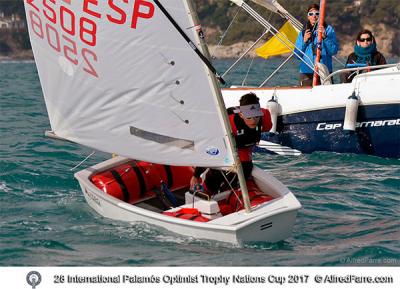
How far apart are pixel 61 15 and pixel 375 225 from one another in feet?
14.8

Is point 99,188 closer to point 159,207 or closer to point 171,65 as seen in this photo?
point 159,207

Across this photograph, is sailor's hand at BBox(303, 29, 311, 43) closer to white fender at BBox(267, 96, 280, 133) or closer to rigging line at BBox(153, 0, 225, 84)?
white fender at BBox(267, 96, 280, 133)

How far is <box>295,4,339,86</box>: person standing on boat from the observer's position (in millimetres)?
15297

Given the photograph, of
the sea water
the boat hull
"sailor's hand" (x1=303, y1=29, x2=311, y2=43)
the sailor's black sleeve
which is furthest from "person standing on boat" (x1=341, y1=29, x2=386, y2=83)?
the sailor's black sleeve

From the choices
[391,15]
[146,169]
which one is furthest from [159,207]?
[391,15]

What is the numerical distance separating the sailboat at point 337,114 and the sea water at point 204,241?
0.77 ft

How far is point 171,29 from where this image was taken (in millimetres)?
8914

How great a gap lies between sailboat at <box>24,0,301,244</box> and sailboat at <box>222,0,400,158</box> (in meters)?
4.36

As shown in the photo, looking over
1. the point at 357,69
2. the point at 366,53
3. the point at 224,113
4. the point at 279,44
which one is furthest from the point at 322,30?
the point at 224,113

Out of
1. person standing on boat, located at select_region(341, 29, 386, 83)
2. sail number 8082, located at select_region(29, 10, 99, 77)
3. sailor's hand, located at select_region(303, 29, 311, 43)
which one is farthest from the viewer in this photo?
sailor's hand, located at select_region(303, 29, 311, 43)

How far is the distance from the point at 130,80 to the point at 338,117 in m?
5.86

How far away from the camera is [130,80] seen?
9.43 meters

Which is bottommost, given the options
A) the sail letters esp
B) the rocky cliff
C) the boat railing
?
the rocky cliff

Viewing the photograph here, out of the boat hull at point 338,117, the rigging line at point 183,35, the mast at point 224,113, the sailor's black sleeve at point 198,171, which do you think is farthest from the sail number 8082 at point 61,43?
the boat hull at point 338,117
